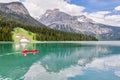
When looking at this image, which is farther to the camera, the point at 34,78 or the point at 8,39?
the point at 8,39

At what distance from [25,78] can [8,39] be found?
169255 mm

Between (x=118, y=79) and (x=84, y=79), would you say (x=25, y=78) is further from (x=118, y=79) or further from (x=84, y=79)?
(x=118, y=79)

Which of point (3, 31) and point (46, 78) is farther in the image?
point (3, 31)

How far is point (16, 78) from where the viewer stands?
32031 mm

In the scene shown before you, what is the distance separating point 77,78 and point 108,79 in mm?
Result: 5168

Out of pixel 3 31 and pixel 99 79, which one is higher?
pixel 3 31

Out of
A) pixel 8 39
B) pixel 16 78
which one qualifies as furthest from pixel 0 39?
pixel 16 78

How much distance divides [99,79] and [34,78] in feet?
34.5

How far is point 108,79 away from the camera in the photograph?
3381cm

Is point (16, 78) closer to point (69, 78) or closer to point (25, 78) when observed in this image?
point (25, 78)

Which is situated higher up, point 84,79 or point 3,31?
point 3,31

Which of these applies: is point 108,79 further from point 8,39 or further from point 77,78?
point 8,39

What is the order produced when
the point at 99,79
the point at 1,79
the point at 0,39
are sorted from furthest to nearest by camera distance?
the point at 0,39
the point at 99,79
the point at 1,79

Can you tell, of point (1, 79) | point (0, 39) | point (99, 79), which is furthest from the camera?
point (0, 39)
